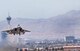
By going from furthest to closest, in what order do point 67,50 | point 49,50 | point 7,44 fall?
point 49,50 < point 67,50 < point 7,44

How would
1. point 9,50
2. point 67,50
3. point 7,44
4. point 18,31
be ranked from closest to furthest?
point 18,31 < point 9,50 < point 7,44 < point 67,50

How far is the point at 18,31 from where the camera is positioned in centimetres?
5034

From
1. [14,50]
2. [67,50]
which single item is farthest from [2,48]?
[67,50]

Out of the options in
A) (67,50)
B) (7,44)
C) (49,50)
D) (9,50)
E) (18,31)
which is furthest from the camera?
(49,50)

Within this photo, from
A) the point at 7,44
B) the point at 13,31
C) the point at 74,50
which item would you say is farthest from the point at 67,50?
the point at 13,31

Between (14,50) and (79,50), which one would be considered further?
(79,50)

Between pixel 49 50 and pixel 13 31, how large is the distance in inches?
2471

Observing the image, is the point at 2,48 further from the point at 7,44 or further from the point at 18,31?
the point at 18,31

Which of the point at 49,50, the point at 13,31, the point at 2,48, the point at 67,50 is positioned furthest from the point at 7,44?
the point at 49,50

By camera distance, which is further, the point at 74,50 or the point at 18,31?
the point at 74,50

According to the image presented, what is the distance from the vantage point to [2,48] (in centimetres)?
5972

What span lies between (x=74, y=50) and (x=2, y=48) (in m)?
46.6

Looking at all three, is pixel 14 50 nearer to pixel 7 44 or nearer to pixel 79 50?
pixel 7 44

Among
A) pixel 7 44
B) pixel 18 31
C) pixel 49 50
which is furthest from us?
pixel 49 50
